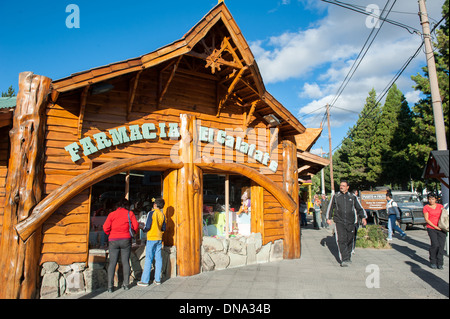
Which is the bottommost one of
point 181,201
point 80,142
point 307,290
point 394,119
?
point 307,290

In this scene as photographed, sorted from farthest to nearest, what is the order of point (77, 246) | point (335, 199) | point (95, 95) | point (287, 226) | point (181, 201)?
point (287, 226), point (335, 199), point (181, 201), point (95, 95), point (77, 246)

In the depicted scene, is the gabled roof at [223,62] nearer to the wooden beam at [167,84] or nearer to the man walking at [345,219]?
the wooden beam at [167,84]

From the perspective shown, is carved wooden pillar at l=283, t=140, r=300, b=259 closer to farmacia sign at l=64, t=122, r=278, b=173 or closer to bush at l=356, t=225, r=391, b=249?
farmacia sign at l=64, t=122, r=278, b=173

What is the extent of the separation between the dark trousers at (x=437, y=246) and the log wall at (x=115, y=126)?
375 centimetres

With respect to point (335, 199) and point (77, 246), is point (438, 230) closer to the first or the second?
point (335, 199)

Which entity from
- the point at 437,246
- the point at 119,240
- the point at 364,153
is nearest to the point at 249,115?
the point at 119,240

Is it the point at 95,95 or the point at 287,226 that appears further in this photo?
the point at 287,226

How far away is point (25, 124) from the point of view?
5.50 meters

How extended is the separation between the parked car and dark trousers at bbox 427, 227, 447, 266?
8.55 m

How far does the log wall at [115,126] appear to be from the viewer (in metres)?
5.80

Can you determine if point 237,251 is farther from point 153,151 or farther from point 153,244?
point 153,151

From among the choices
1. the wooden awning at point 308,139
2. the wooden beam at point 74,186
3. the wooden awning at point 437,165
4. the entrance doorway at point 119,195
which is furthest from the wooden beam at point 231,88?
the wooden awning at point 308,139

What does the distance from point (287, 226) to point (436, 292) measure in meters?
3.91
